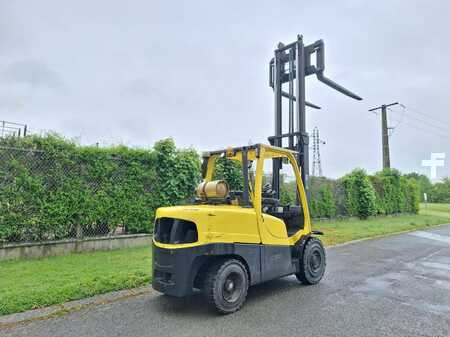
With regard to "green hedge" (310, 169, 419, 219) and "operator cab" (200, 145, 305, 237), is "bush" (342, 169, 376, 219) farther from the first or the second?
"operator cab" (200, 145, 305, 237)

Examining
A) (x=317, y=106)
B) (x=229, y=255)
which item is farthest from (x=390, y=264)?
(x=229, y=255)

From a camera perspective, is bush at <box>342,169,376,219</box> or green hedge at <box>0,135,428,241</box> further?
bush at <box>342,169,376,219</box>

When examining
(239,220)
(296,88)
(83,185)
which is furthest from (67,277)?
(296,88)

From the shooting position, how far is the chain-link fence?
21.0ft

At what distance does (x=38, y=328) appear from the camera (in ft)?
11.5

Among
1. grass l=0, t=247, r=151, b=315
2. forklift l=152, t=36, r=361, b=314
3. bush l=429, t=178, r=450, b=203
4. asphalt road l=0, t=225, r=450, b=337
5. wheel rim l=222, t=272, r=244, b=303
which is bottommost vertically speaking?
asphalt road l=0, t=225, r=450, b=337

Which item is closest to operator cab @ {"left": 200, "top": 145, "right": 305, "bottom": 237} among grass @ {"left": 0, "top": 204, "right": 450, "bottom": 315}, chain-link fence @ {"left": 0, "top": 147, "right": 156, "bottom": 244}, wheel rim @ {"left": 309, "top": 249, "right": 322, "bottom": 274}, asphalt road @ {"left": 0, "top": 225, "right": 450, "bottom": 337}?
wheel rim @ {"left": 309, "top": 249, "right": 322, "bottom": 274}

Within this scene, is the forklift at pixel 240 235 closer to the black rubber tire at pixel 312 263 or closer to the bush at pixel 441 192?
the black rubber tire at pixel 312 263

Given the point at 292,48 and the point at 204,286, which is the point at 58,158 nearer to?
the point at 204,286

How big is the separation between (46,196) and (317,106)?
6280 mm

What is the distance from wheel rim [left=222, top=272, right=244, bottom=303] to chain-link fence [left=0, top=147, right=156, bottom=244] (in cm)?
458

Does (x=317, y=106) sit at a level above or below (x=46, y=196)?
above

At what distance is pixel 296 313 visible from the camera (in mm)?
3955

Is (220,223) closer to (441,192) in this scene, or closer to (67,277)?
(67,277)
